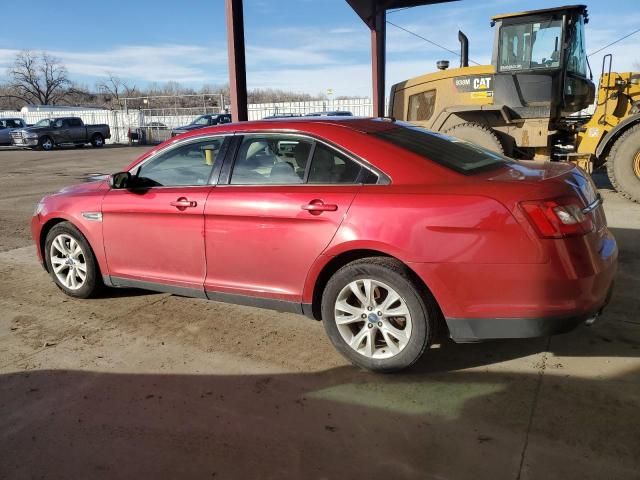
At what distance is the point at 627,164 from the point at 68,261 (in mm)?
8304

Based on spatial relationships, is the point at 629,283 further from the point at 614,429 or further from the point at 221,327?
the point at 221,327

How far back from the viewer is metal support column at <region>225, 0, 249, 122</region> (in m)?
10.4

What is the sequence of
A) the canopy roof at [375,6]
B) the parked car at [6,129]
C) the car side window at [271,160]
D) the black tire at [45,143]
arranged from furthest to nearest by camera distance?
the parked car at [6,129] < the black tire at [45,143] < the canopy roof at [375,6] < the car side window at [271,160]

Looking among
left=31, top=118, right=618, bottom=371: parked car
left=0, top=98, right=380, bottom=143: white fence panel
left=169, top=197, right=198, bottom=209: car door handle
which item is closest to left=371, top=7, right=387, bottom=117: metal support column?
left=31, top=118, right=618, bottom=371: parked car

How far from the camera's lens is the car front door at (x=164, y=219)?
3982 mm

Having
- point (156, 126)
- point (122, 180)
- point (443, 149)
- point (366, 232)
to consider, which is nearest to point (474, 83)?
point (443, 149)

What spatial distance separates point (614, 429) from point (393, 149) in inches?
77.2

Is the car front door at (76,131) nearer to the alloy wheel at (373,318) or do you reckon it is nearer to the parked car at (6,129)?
the parked car at (6,129)

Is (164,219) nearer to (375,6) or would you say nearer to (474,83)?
(474,83)

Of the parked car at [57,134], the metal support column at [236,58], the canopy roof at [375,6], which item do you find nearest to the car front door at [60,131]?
the parked car at [57,134]

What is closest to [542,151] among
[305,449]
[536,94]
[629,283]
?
[536,94]

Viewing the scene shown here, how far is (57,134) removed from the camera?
30.6 meters

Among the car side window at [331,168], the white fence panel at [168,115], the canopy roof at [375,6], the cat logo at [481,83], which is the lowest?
the car side window at [331,168]

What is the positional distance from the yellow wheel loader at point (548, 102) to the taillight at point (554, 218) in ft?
21.6
